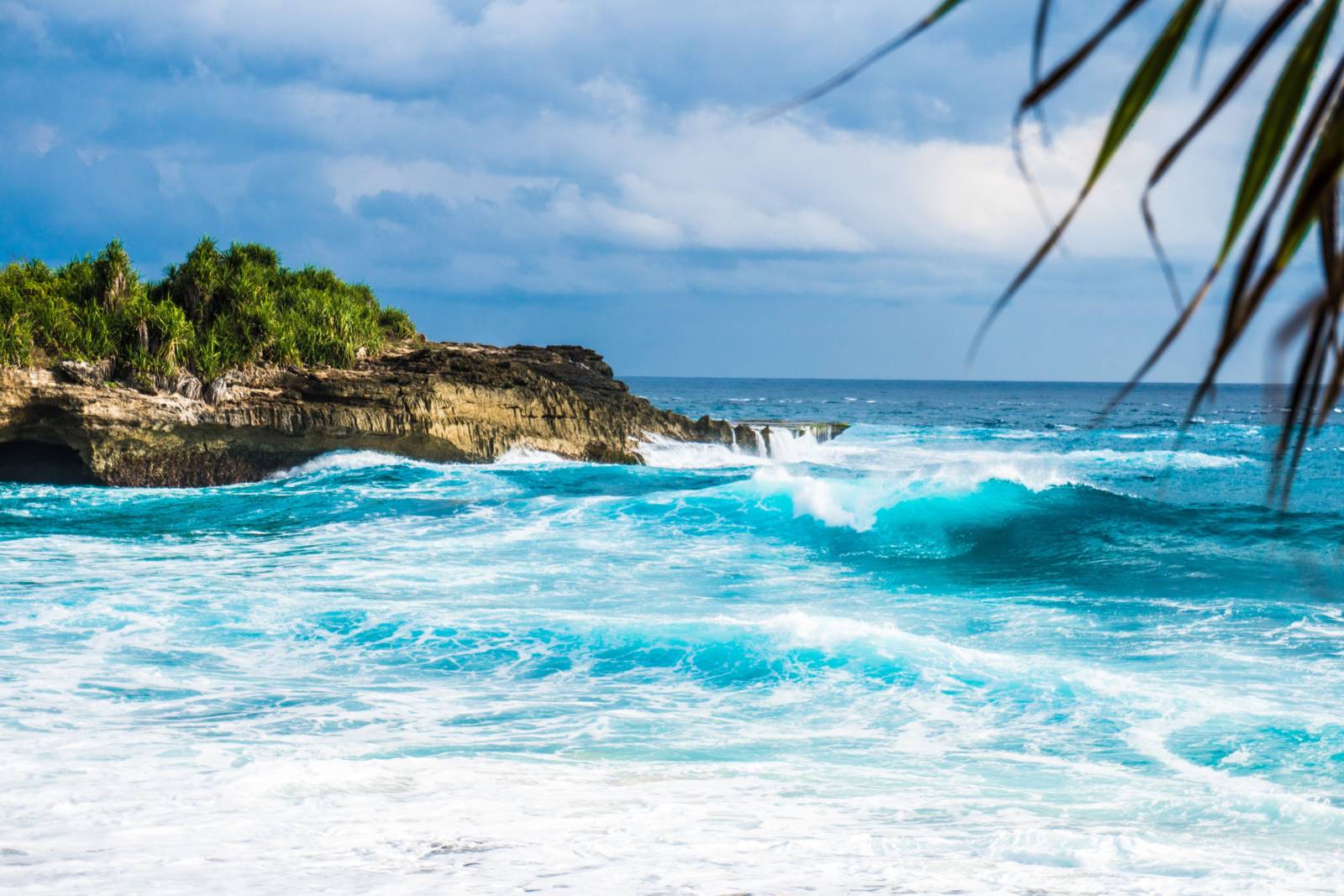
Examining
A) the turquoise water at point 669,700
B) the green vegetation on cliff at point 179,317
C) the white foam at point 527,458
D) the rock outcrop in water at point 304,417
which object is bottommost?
the turquoise water at point 669,700

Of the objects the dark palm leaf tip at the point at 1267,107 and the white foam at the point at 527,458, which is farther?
the white foam at the point at 527,458

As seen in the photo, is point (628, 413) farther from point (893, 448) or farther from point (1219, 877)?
point (1219, 877)

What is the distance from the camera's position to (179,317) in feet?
72.1

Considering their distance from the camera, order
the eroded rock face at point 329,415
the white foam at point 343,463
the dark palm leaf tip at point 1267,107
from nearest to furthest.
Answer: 1. the dark palm leaf tip at point 1267,107
2. the eroded rock face at point 329,415
3. the white foam at point 343,463

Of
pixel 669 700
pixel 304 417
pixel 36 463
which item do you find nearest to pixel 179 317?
pixel 304 417

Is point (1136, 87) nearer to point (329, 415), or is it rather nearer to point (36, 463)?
point (329, 415)

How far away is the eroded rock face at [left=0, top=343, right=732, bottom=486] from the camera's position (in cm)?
1988

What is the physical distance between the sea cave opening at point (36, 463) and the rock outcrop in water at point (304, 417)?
0.02 m

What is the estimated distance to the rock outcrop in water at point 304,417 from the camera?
1991 centimetres

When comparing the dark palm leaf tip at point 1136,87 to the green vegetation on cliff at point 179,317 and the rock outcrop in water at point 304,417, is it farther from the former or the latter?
the green vegetation on cliff at point 179,317

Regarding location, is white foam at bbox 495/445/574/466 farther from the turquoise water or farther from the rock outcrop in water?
the turquoise water

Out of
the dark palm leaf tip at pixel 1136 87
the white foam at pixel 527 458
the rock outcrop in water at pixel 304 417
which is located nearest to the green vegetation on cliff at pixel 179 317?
the rock outcrop in water at pixel 304 417

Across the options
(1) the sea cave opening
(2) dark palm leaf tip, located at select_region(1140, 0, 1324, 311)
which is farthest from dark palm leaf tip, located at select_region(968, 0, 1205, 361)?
(1) the sea cave opening

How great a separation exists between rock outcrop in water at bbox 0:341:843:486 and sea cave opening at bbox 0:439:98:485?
0.02m
